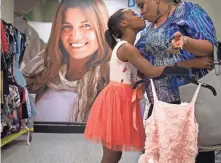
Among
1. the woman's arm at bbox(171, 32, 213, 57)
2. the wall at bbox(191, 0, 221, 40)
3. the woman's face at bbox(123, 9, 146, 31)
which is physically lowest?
the woman's arm at bbox(171, 32, 213, 57)

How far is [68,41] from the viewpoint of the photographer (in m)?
5.30

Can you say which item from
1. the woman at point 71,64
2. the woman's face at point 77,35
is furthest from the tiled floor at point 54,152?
the woman's face at point 77,35

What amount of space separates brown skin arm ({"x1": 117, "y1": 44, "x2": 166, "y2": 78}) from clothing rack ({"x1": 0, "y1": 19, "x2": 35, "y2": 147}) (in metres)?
1.99

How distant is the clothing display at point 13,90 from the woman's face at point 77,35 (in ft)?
4.23

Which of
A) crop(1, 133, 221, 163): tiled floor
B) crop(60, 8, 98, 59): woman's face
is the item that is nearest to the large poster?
crop(60, 8, 98, 59): woman's face

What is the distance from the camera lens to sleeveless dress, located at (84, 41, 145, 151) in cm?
143

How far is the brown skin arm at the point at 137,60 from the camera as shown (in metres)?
1.25

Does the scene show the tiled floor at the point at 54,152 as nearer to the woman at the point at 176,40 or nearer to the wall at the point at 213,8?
the wall at the point at 213,8

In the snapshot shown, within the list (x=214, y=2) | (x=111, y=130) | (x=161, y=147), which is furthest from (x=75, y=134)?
(x=161, y=147)

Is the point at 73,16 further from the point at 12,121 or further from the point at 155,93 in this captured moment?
the point at 155,93

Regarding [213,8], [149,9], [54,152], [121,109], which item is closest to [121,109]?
[121,109]

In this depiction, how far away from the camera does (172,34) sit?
3.86 ft

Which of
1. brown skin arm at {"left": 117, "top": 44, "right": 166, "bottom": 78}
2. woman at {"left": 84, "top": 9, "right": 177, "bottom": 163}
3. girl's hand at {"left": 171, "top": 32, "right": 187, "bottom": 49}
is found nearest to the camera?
girl's hand at {"left": 171, "top": 32, "right": 187, "bottom": 49}

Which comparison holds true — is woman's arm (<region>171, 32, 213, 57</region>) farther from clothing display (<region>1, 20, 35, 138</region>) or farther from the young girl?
clothing display (<region>1, 20, 35, 138</region>)
